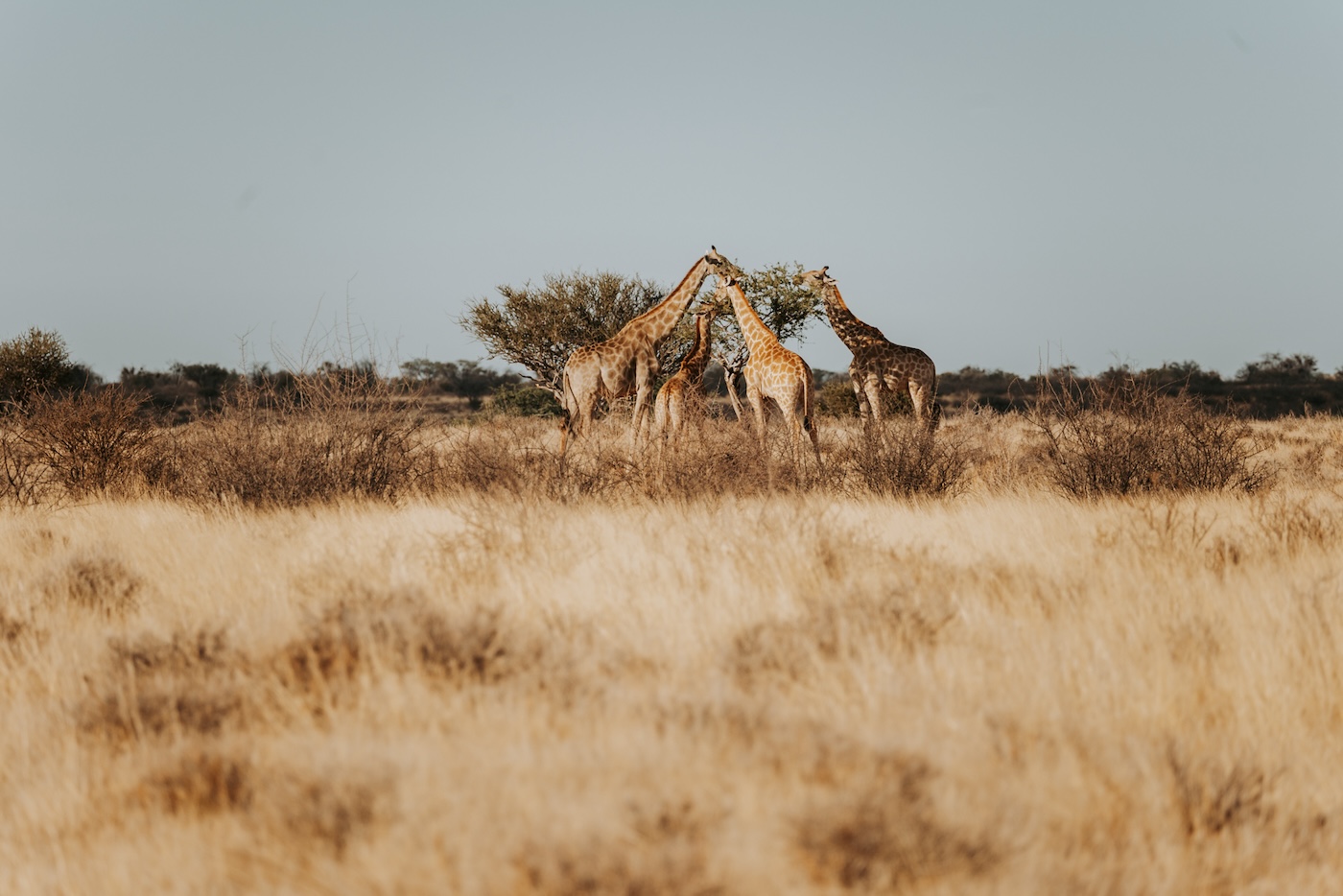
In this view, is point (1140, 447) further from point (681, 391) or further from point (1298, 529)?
point (681, 391)

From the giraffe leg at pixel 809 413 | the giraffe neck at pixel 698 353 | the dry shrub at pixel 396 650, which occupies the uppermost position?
the giraffe neck at pixel 698 353

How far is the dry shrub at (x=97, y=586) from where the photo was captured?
203 inches

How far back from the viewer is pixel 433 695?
3344 millimetres

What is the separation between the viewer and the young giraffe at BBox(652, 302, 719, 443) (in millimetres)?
10031

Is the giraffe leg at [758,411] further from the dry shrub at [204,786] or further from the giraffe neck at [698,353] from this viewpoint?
the dry shrub at [204,786]

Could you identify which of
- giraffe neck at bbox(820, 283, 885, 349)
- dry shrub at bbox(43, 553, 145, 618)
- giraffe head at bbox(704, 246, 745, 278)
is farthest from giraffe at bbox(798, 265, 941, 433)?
dry shrub at bbox(43, 553, 145, 618)

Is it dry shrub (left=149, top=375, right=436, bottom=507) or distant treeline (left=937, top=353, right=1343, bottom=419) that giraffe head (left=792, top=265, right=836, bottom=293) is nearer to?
dry shrub (left=149, top=375, right=436, bottom=507)

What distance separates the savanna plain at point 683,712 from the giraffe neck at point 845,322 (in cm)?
738

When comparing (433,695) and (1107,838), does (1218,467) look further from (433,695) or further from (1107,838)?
(433,695)

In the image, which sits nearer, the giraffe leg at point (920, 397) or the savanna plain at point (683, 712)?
the savanna plain at point (683, 712)

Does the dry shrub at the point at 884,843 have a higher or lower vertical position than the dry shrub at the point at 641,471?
lower

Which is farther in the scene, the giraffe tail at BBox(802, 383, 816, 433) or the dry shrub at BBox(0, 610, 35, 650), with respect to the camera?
the giraffe tail at BBox(802, 383, 816, 433)

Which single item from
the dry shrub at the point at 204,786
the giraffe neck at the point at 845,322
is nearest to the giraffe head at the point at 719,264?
the giraffe neck at the point at 845,322

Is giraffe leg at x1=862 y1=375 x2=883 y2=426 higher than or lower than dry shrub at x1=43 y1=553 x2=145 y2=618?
higher
